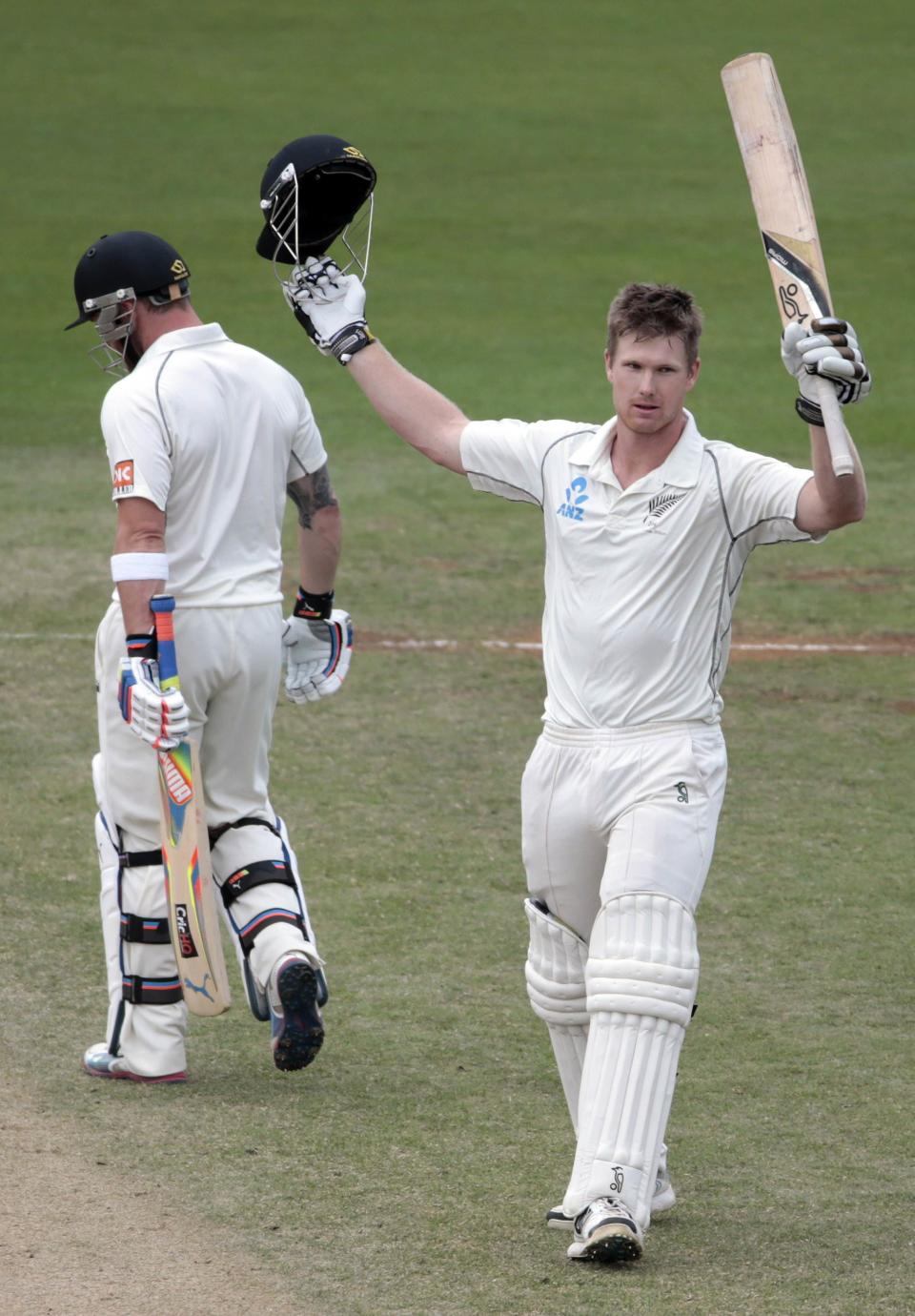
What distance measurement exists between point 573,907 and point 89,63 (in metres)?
27.2

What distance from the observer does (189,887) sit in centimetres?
532

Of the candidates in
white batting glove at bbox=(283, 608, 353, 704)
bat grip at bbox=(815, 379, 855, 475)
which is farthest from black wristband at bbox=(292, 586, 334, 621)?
bat grip at bbox=(815, 379, 855, 475)

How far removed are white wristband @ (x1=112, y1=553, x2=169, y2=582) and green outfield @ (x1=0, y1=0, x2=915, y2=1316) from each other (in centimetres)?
132

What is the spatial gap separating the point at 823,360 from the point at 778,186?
629mm

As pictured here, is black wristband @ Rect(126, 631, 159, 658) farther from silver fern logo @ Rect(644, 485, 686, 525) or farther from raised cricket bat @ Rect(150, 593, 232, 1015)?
silver fern logo @ Rect(644, 485, 686, 525)

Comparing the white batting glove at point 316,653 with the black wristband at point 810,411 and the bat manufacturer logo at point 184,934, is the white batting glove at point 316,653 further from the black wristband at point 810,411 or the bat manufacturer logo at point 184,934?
the black wristband at point 810,411

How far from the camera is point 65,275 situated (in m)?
22.4

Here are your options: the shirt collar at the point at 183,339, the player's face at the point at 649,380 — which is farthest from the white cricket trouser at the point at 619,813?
the shirt collar at the point at 183,339

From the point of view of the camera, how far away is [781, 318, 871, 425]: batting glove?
4.21m

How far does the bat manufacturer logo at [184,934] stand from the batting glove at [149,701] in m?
0.43

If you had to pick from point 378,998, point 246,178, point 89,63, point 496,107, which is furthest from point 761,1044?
point 89,63

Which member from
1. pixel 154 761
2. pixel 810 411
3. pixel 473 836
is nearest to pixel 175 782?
pixel 154 761

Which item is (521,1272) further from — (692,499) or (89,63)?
(89,63)

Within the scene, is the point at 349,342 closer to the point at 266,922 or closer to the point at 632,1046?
the point at 266,922
